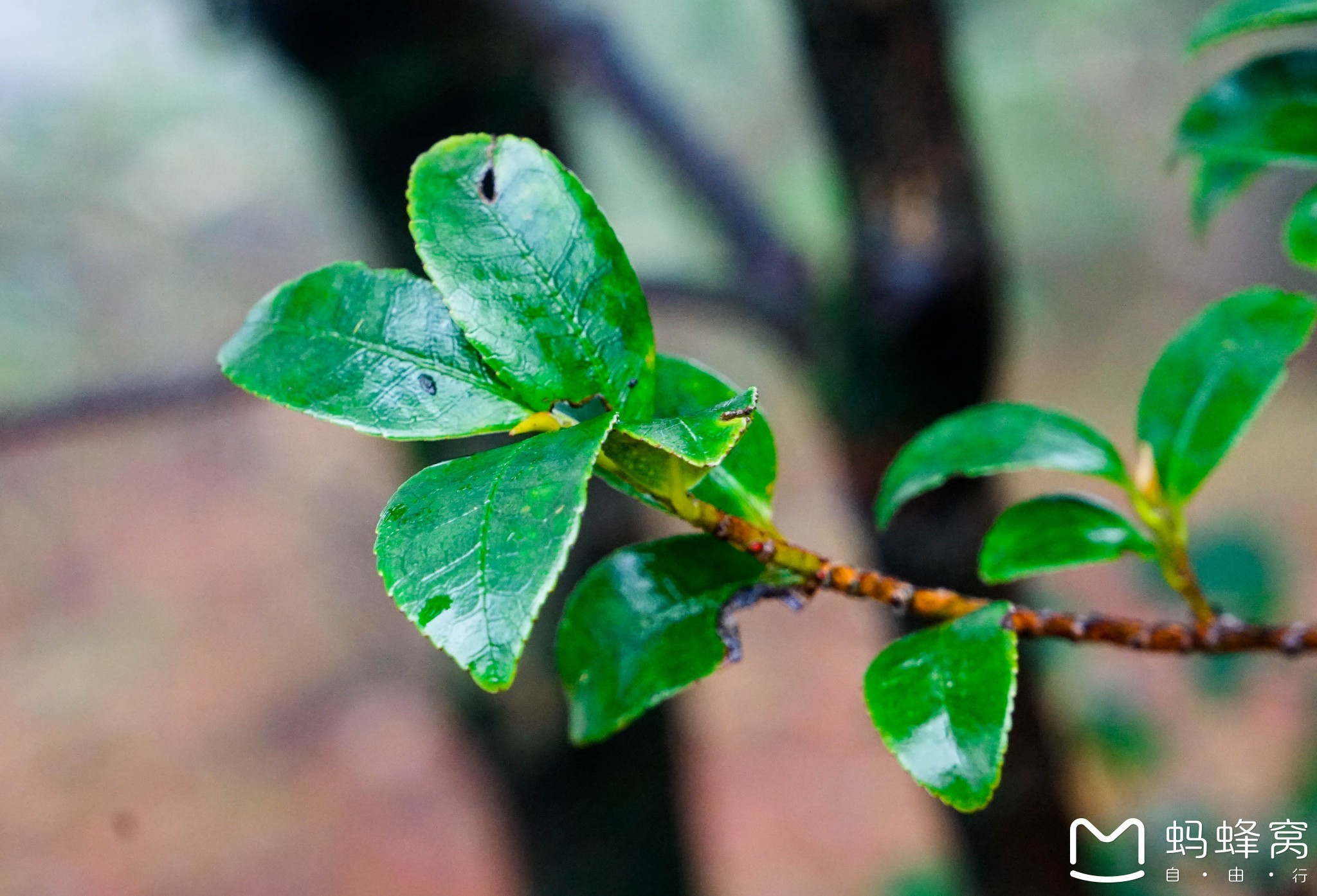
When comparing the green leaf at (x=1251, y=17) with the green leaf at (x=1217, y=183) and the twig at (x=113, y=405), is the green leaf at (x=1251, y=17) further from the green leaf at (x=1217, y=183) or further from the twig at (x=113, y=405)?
the twig at (x=113, y=405)

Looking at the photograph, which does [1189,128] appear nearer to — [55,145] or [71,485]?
[55,145]

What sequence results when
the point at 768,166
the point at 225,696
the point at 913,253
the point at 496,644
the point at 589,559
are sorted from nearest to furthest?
the point at 496,644
the point at 913,253
the point at 589,559
the point at 225,696
the point at 768,166

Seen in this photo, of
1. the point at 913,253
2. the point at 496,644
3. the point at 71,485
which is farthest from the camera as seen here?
the point at 71,485

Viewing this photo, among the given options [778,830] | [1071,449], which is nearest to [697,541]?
[1071,449]

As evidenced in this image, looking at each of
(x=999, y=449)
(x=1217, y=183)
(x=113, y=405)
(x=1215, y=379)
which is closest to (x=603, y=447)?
(x=999, y=449)

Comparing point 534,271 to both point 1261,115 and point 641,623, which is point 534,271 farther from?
point 1261,115
